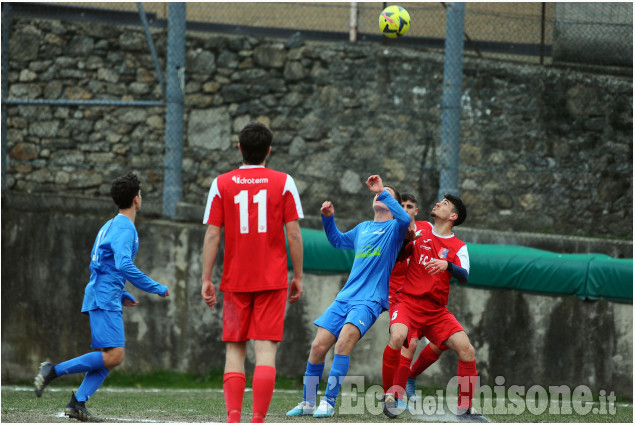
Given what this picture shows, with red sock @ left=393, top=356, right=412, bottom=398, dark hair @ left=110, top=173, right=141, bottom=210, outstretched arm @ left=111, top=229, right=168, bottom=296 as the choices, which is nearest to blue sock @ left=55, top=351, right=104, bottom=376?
outstretched arm @ left=111, top=229, right=168, bottom=296

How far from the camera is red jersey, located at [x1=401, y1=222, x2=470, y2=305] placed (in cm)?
Answer: 684

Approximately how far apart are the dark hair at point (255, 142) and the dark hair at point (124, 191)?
49.7 inches

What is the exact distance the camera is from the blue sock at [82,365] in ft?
20.3

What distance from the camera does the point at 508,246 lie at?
991 centimetres

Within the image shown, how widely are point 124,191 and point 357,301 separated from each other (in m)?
1.83

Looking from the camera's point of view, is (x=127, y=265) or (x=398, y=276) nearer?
(x=127, y=265)

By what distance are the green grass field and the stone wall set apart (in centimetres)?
253

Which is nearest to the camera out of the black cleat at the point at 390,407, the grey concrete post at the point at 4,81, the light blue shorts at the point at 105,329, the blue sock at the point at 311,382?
the light blue shorts at the point at 105,329

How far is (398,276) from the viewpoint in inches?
291

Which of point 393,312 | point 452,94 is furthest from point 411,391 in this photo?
point 452,94

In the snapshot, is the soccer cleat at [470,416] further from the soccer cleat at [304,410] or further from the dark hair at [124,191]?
the dark hair at [124,191]

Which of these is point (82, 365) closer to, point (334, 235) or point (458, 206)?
point (334, 235)

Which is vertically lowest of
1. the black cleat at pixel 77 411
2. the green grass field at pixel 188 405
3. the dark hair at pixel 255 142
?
the green grass field at pixel 188 405

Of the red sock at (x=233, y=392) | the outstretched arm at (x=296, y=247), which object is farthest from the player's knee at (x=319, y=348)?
the red sock at (x=233, y=392)
